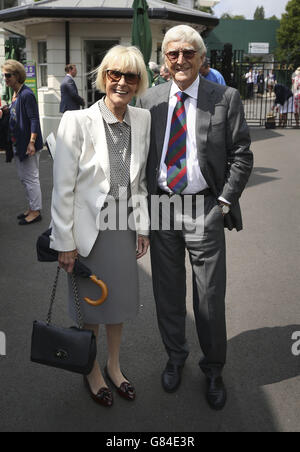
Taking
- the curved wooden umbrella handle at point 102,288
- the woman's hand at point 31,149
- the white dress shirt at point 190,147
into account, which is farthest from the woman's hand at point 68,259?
the woman's hand at point 31,149

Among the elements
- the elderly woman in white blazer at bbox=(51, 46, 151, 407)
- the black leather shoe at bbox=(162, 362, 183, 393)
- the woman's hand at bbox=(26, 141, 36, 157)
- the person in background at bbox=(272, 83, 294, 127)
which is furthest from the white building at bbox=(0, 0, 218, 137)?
the black leather shoe at bbox=(162, 362, 183, 393)

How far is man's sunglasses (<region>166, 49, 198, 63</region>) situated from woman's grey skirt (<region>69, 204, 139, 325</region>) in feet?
3.24

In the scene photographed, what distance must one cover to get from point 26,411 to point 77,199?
129 centimetres

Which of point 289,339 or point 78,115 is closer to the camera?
point 78,115

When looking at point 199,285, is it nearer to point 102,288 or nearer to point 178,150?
point 102,288

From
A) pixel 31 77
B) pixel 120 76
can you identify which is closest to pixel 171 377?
pixel 120 76

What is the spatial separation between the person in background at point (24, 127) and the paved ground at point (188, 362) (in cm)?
78

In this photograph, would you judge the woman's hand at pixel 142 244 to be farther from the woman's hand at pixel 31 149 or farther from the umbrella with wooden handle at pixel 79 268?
the woman's hand at pixel 31 149

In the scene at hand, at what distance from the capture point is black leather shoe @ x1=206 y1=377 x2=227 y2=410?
2.94 metres

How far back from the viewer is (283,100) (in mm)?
16250

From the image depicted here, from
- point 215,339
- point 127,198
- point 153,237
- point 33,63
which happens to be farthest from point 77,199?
point 33,63

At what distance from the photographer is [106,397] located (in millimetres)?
2957

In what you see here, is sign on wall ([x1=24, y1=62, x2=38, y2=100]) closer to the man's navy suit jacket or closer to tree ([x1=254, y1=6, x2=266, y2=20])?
the man's navy suit jacket

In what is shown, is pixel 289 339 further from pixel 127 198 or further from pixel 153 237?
pixel 127 198
